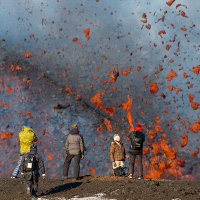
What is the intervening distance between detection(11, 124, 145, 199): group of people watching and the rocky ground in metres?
0.65

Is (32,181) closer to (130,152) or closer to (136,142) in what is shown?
(130,152)

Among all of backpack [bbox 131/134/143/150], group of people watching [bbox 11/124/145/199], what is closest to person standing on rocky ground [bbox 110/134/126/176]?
group of people watching [bbox 11/124/145/199]

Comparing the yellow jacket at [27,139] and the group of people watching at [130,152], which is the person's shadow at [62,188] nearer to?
the yellow jacket at [27,139]

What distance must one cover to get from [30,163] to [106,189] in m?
2.56

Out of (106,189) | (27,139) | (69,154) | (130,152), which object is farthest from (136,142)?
(27,139)

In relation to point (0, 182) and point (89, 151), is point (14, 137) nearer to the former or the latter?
point (89, 151)

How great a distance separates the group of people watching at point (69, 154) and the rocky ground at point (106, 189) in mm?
650

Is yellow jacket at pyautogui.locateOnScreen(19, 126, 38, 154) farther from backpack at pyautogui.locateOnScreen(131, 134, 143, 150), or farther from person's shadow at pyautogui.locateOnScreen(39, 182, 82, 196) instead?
backpack at pyautogui.locateOnScreen(131, 134, 143, 150)

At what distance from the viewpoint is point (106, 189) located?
14.8 m

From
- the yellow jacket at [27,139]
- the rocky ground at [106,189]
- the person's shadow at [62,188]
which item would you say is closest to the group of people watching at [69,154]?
the yellow jacket at [27,139]

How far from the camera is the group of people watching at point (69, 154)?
48.8 feet

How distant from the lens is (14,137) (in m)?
45.3

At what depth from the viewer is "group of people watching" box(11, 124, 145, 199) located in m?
14.9

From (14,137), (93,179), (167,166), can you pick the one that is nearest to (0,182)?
(93,179)
